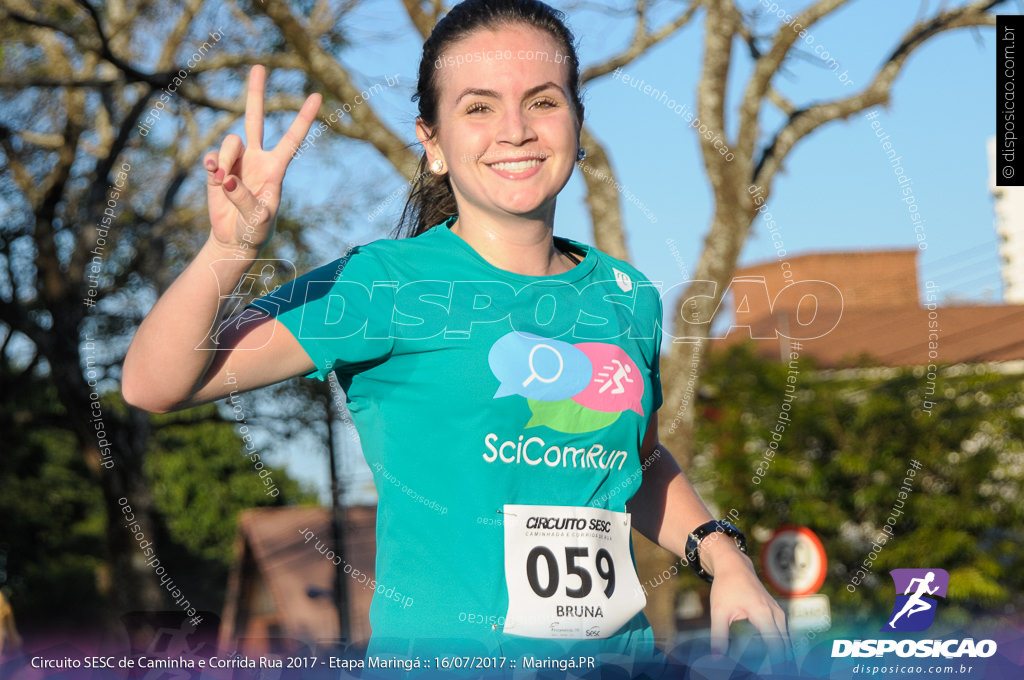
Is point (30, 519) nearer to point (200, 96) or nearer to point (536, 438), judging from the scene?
point (200, 96)

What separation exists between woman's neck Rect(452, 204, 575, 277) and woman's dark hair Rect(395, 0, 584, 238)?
0.70ft

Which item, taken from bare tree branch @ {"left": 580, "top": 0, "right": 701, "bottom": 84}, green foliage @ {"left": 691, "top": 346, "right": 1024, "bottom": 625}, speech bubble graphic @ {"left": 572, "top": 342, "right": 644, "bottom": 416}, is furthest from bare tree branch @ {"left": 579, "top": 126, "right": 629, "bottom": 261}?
speech bubble graphic @ {"left": 572, "top": 342, "right": 644, "bottom": 416}

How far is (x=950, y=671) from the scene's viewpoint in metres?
1.89

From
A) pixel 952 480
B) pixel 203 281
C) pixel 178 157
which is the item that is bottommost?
pixel 952 480

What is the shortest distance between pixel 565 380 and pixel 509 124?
1.38ft

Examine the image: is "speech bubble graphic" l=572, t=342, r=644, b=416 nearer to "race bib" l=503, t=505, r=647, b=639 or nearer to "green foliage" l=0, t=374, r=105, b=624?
"race bib" l=503, t=505, r=647, b=639

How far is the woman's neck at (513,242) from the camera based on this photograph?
1.73m

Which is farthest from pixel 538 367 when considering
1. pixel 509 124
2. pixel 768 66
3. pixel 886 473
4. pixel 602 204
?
pixel 886 473

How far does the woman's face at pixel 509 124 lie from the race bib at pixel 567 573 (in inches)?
19.5

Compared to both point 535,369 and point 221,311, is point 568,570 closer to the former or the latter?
point 535,369

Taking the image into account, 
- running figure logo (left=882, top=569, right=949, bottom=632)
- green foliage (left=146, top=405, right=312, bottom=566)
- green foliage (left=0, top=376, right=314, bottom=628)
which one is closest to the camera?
running figure logo (left=882, top=569, right=949, bottom=632)

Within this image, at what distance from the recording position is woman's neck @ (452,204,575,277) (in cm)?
173

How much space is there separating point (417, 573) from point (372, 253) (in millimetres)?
472

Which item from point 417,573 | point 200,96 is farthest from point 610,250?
point 417,573
